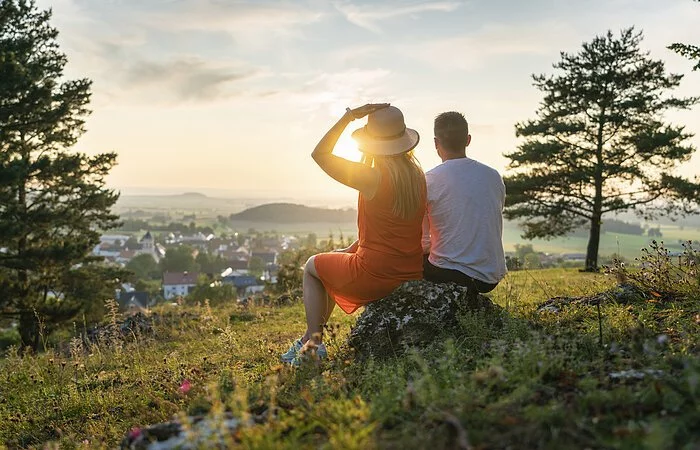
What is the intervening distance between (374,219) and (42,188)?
1543 cm

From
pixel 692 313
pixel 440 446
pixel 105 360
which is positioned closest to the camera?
pixel 440 446

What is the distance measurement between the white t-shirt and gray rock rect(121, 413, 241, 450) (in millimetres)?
2576

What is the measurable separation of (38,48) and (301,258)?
35.1ft

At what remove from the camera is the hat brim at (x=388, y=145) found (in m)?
4.15

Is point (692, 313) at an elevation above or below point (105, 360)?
above

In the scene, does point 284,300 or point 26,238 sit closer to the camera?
point 284,300

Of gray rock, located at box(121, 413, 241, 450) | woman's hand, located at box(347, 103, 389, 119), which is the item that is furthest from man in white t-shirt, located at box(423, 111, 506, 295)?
gray rock, located at box(121, 413, 241, 450)

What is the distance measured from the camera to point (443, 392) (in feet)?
8.16

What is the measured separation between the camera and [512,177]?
20.3 meters

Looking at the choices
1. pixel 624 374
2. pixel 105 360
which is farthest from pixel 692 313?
pixel 105 360

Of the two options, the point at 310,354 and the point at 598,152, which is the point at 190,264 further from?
the point at 310,354

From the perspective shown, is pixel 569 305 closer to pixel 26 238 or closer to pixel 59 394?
pixel 59 394

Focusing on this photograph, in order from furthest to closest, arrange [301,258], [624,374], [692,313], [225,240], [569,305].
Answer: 1. [225,240]
2. [301,258]
3. [569,305]
4. [692,313]
5. [624,374]

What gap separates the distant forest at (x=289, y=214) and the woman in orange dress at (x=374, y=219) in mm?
114106
